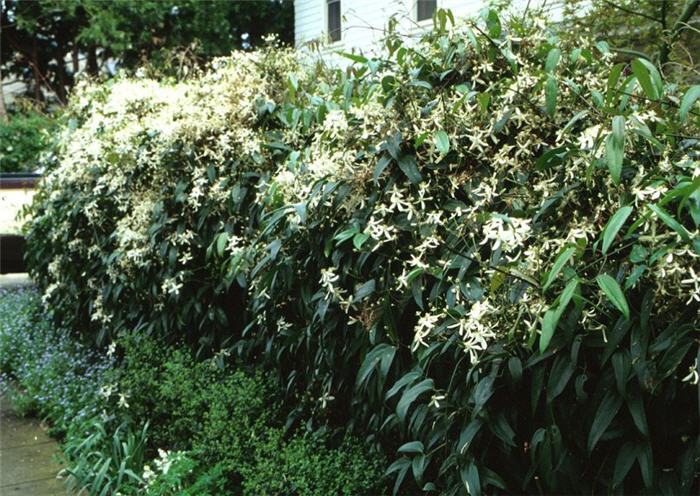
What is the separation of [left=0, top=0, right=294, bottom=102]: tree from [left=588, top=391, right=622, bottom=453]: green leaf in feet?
57.7

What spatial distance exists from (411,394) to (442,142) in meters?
0.80

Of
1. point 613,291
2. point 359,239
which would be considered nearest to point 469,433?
point 613,291

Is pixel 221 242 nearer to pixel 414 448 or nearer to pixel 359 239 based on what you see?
pixel 359 239

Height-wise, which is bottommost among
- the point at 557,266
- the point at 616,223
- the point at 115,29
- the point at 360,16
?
the point at 557,266

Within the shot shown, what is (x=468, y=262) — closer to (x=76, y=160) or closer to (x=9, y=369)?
(x=76, y=160)

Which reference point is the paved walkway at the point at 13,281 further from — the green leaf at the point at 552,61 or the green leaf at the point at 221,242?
the green leaf at the point at 552,61

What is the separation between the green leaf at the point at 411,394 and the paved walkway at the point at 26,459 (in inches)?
82.1

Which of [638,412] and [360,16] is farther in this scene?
[360,16]

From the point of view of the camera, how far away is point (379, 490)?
2836 millimetres

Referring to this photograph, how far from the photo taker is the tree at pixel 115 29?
757 inches

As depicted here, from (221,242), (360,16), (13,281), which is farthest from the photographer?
(360,16)

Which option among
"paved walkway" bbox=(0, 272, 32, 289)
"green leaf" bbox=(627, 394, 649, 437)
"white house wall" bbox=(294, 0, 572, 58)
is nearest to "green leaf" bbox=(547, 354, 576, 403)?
"green leaf" bbox=(627, 394, 649, 437)

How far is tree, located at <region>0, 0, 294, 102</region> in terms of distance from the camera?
19219 mm

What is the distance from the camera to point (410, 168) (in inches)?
101
